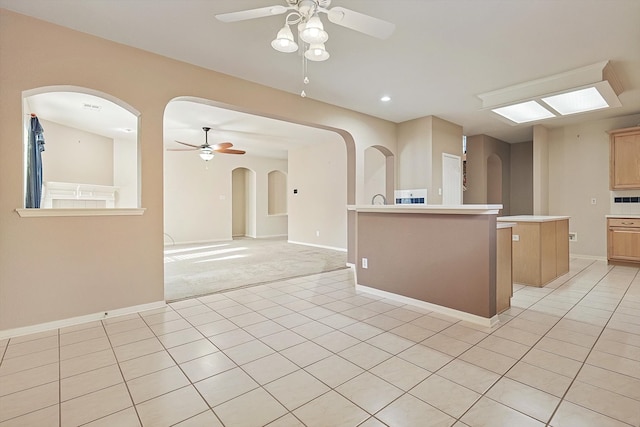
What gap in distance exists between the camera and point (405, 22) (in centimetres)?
278

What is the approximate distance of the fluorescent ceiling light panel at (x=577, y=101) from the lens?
4.04m

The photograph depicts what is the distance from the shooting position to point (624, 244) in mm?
5195

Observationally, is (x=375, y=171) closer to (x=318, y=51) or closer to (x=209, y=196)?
(x=209, y=196)

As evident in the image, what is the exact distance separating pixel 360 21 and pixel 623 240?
6.12m

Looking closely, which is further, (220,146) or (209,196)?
(209,196)

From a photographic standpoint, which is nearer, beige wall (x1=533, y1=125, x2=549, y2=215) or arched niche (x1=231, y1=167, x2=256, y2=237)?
beige wall (x1=533, y1=125, x2=549, y2=215)

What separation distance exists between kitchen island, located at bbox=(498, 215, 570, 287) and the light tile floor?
2.43ft

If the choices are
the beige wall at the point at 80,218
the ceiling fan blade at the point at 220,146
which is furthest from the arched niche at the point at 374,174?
the beige wall at the point at 80,218

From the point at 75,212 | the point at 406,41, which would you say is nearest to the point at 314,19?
the point at 406,41

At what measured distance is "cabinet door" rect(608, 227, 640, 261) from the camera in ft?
16.7

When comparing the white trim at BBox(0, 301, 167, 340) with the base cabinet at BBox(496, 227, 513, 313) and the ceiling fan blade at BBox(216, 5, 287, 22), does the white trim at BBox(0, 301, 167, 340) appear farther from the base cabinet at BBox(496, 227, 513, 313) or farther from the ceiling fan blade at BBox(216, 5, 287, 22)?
the base cabinet at BBox(496, 227, 513, 313)

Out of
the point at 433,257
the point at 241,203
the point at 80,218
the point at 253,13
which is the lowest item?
the point at 433,257

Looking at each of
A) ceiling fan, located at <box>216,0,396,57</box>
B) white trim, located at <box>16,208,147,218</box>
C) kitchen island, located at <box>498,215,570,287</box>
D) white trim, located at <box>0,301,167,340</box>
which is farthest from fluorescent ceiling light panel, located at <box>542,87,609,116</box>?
white trim, located at <box>0,301,167,340</box>

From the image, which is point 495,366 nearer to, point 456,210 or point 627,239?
point 456,210
